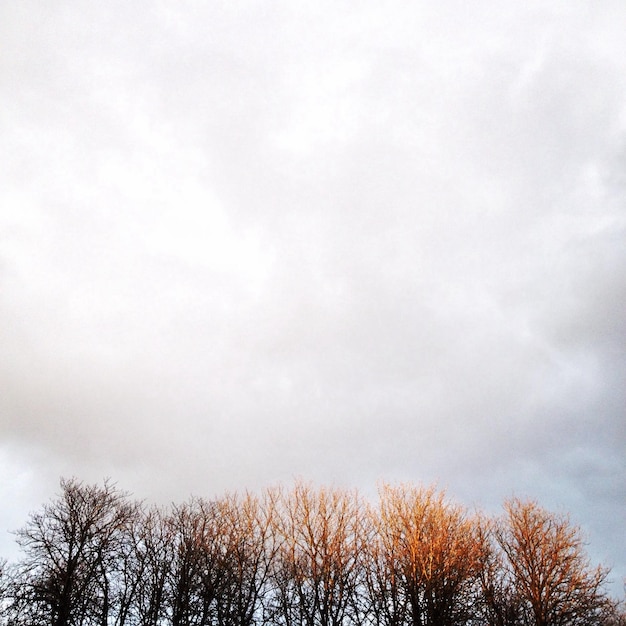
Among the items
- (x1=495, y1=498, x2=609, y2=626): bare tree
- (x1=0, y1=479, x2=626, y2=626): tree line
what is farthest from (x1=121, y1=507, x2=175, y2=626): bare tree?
(x1=495, y1=498, x2=609, y2=626): bare tree

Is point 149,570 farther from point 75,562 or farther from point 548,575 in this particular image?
point 548,575

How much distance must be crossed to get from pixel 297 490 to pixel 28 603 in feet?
60.6

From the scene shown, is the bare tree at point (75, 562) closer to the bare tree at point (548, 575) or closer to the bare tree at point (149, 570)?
the bare tree at point (149, 570)

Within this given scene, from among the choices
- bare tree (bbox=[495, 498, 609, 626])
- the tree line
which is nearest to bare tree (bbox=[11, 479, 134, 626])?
the tree line

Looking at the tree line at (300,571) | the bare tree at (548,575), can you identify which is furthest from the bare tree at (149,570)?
the bare tree at (548,575)

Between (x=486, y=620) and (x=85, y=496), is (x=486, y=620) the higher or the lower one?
the lower one

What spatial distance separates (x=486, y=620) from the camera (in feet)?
130

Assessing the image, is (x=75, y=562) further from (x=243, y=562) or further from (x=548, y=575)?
(x=548, y=575)

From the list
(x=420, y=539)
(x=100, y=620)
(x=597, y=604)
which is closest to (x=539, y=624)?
(x=597, y=604)

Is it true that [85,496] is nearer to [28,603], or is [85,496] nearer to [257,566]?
[28,603]

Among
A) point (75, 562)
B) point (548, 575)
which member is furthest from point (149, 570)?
point (548, 575)

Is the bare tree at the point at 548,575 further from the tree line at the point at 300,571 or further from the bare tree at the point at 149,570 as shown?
the bare tree at the point at 149,570

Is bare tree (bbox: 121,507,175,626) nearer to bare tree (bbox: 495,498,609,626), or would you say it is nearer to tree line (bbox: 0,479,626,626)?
tree line (bbox: 0,479,626,626)

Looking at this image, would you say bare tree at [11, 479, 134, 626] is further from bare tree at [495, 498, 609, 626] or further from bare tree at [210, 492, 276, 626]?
bare tree at [495, 498, 609, 626]
